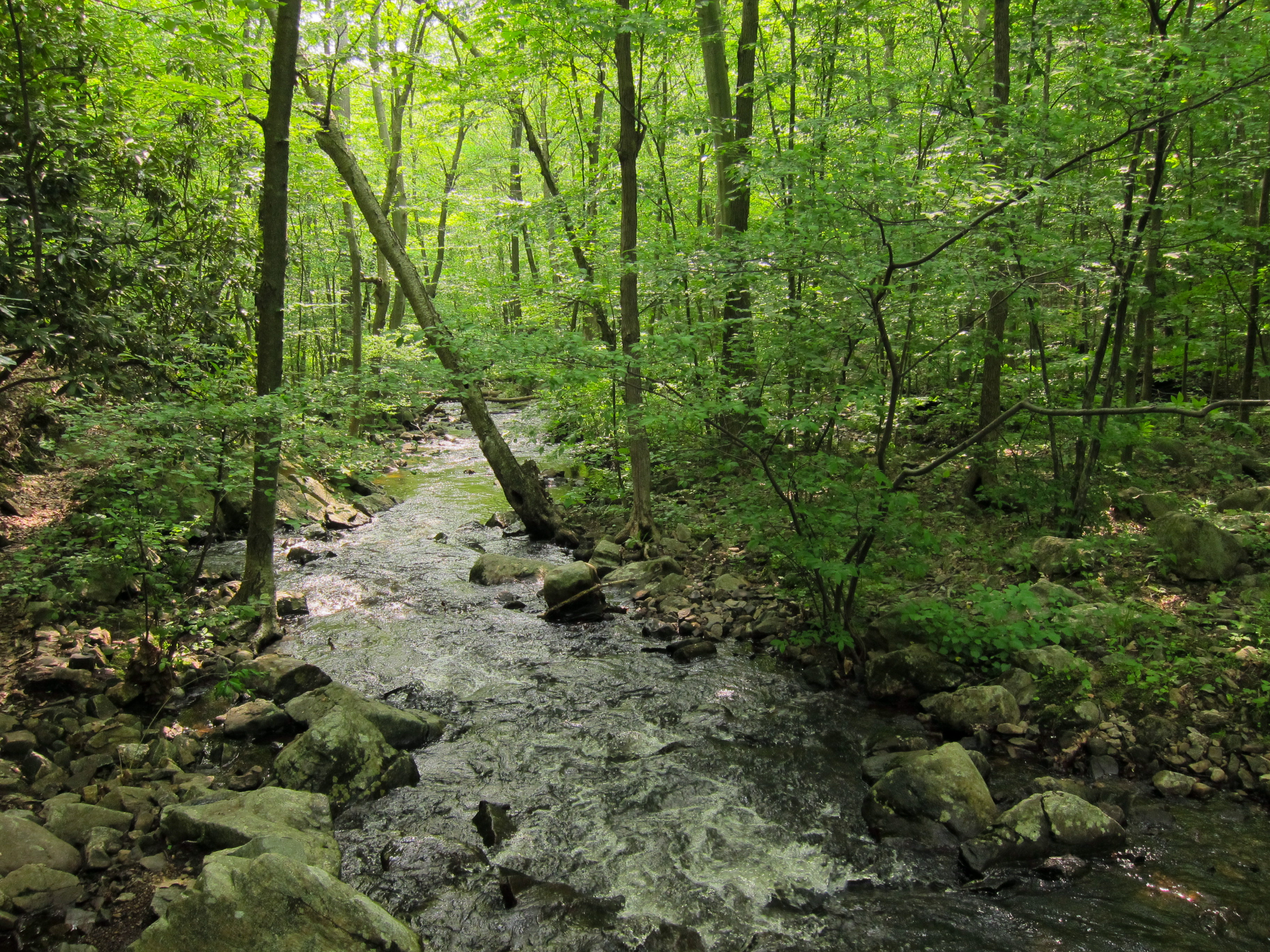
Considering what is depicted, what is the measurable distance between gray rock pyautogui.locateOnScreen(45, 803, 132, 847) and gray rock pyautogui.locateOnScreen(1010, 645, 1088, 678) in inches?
243

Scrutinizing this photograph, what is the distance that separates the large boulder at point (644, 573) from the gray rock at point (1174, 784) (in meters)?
5.10

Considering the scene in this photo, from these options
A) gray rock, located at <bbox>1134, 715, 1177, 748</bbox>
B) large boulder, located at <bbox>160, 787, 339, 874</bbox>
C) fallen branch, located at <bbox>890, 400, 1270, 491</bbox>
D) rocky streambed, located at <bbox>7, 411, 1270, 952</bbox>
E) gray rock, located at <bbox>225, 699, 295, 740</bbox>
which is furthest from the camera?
gray rock, located at <bbox>225, 699, 295, 740</bbox>

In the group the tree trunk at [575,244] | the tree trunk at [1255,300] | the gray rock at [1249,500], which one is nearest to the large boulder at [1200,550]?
the gray rock at [1249,500]

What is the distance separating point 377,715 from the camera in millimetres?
5168

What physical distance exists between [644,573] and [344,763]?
4.78 metres

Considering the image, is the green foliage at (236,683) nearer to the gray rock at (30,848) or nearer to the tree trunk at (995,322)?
the gray rock at (30,848)

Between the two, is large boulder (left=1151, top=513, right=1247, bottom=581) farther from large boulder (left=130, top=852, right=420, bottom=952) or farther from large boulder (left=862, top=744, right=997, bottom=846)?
large boulder (left=130, top=852, right=420, bottom=952)

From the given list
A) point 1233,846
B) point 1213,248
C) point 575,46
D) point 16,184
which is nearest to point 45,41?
point 16,184

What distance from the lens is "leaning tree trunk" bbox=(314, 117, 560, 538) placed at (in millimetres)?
9445

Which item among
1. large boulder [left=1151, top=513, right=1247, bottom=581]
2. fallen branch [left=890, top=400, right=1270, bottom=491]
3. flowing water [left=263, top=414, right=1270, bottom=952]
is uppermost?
fallen branch [left=890, top=400, right=1270, bottom=491]

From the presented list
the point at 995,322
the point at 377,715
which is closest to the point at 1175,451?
the point at 995,322

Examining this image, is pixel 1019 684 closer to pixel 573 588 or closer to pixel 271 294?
pixel 573 588

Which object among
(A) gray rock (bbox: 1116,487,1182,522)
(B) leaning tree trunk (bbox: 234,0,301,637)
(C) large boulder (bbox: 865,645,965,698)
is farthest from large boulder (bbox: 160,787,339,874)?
(A) gray rock (bbox: 1116,487,1182,522)

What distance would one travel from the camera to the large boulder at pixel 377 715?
16.9 feet
